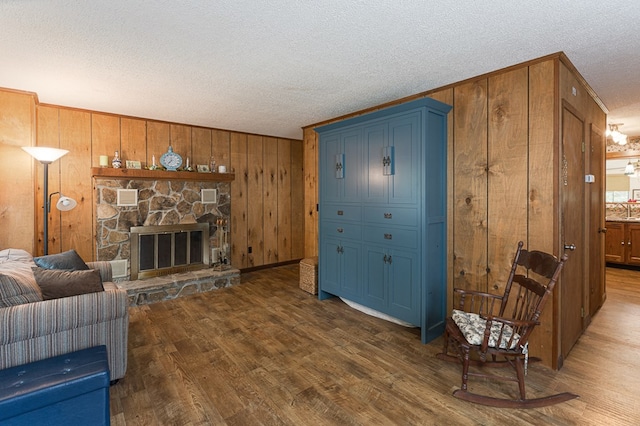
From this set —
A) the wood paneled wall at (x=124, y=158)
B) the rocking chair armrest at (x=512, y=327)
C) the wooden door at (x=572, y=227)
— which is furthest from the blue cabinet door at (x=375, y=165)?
the wood paneled wall at (x=124, y=158)

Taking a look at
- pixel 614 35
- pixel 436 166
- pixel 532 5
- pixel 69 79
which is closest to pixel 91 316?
pixel 69 79

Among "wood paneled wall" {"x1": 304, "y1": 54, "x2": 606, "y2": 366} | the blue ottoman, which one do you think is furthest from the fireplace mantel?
"wood paneled wall" {"x1": 304, "y1": 54, "x2": 606, "y2": 366}

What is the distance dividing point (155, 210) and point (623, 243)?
7888 millimetres

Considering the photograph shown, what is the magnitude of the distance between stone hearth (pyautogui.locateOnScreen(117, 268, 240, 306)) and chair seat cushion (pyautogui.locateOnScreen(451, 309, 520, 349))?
11.1ft

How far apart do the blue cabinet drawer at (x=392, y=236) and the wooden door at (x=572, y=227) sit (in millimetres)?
1172

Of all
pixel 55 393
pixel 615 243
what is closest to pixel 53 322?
pixel 55 393

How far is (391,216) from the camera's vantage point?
3.28 metres

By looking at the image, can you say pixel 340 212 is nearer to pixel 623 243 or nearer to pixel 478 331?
pixel 478 331

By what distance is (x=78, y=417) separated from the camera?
1665mm

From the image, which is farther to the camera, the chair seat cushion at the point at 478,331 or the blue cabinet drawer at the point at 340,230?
the blue cabinet drawer at the point at 340,230

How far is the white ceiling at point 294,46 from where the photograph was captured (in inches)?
75.8

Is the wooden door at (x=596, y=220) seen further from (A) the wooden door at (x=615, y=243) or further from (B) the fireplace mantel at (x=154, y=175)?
(B) the fireplace mantel at (x=154, y=175)

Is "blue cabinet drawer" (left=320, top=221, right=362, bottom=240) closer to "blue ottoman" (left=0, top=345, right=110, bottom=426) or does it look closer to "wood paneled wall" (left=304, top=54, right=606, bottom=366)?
"wood paneled wall" (left=304, top=54, right=606, bottom=366)

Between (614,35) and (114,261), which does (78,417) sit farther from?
(614,35)
